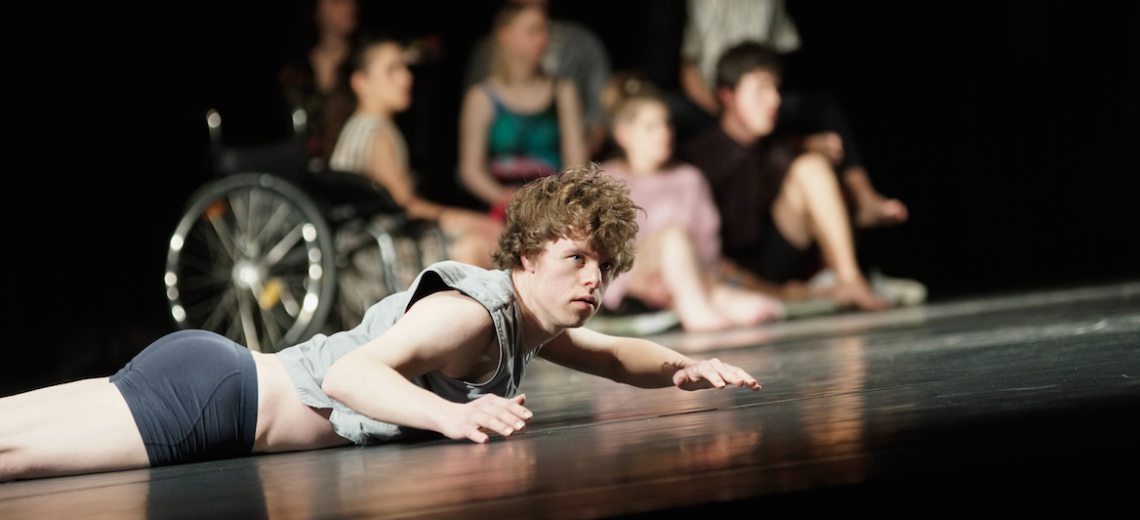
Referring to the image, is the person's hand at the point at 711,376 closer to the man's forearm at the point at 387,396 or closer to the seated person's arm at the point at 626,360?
A: the seated person's arm at the point at 626,360

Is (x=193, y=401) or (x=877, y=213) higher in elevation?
(x=877, y=213)

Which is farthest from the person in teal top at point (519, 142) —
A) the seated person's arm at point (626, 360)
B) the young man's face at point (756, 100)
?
the seated person's arm at point (626, 360)

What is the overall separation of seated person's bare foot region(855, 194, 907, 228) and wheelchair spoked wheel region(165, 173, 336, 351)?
2.02m

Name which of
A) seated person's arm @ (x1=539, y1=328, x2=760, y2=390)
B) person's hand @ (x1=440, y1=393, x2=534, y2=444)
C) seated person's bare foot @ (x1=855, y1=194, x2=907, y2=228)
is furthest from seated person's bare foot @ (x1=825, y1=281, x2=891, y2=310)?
person's hand @ (x1=440, y1=393, x2=534, y2=444)

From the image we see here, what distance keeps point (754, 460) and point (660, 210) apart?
114 inches

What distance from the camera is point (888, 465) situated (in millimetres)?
1004

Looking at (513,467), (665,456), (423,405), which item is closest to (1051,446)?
(665,456)

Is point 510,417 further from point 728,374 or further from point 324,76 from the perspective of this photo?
point 324,76

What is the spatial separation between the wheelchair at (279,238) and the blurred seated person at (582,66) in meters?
0.97

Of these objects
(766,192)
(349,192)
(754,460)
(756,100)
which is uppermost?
(756,100)

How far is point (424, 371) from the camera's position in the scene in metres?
1.41

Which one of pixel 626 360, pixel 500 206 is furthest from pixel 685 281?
pixel 626 360

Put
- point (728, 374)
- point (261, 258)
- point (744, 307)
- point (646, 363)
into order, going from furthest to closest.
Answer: point (744, 307) < point (261, 258) < point (646, 363) < point (728, 374)

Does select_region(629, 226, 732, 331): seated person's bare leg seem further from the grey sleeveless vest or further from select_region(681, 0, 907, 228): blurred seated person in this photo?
the grey sleeveless vest
